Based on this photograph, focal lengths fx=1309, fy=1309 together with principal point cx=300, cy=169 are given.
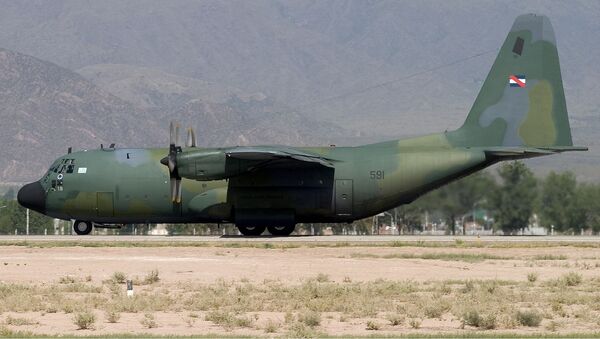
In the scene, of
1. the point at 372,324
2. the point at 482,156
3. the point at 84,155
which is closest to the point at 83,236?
the point at 84,155

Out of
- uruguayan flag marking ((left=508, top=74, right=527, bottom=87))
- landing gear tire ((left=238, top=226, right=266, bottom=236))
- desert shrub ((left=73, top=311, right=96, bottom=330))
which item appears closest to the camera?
desert shrub ((left=73, top=311, right=96, bottom=330))

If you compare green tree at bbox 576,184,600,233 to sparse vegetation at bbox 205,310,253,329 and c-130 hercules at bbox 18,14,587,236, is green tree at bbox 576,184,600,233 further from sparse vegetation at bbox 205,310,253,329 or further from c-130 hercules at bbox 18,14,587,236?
sparse vegetation at bbox 205,310,253,329

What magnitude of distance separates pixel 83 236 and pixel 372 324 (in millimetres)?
37766

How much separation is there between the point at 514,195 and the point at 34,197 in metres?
27.7

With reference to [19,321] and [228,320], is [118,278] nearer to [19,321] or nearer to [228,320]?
[19,321]

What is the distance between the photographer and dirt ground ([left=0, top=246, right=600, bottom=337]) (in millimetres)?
32781

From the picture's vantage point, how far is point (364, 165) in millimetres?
63844

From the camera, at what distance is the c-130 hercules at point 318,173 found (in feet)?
209

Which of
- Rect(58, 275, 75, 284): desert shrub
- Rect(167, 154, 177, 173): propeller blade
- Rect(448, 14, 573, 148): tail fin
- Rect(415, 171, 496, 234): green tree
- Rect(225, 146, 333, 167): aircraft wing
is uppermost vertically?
Rect(448, 14, 573, 148): tail fin

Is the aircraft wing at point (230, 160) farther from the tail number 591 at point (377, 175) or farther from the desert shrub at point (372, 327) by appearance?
the desert shrub at point (372, 327)

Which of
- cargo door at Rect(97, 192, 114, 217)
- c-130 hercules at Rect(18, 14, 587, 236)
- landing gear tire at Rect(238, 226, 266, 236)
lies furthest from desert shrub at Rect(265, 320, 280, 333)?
landing gear tire at Rect(238, 226, 266, 236)

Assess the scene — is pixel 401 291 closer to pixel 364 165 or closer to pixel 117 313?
pixel 117 313

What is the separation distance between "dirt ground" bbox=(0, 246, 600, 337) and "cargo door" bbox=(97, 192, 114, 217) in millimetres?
6037

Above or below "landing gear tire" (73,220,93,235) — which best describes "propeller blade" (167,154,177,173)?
above
